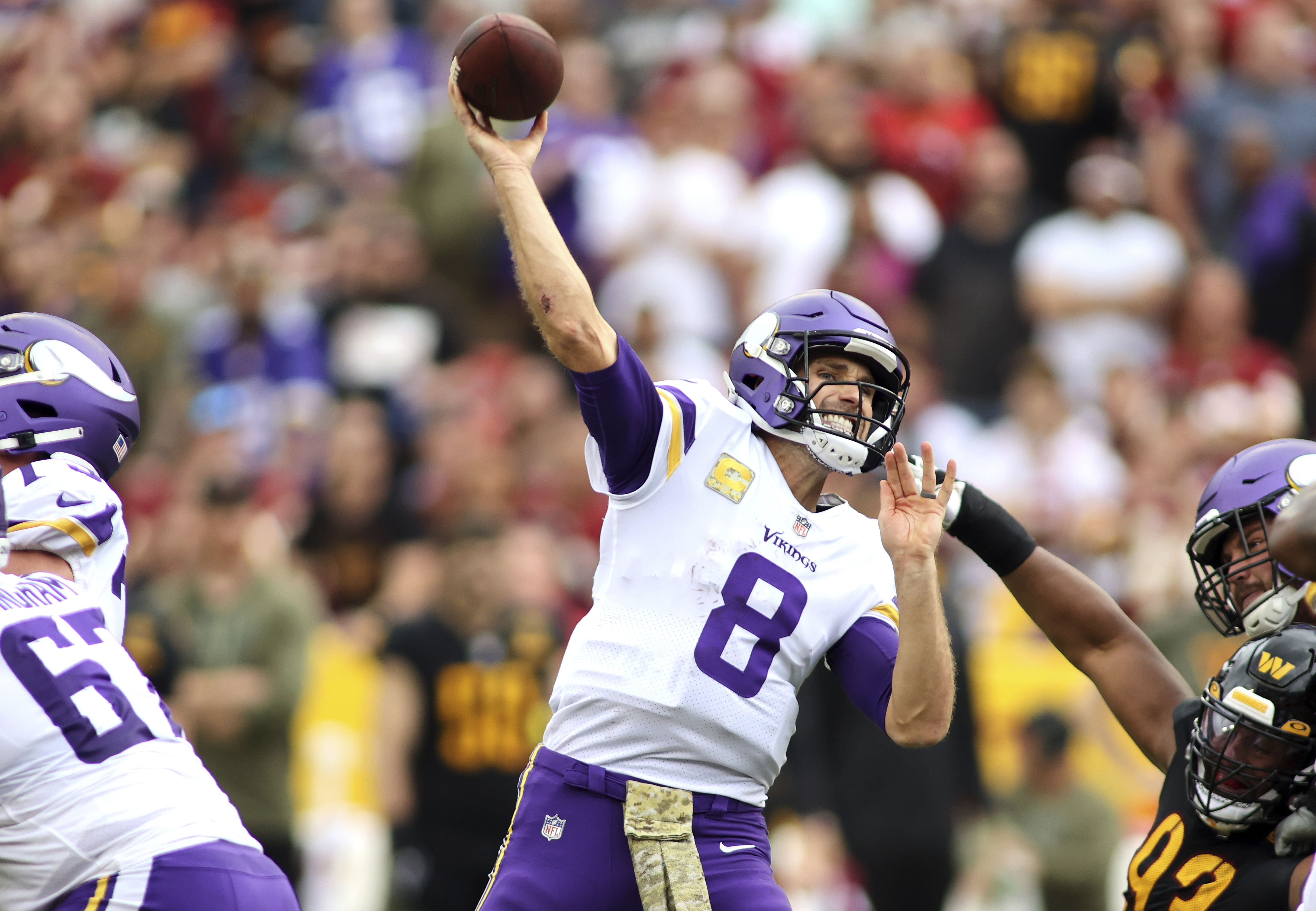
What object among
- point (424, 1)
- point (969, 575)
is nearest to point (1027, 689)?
point (969, 575)

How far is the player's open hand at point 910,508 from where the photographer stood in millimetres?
4324

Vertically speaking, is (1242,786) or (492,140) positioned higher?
(492,140)

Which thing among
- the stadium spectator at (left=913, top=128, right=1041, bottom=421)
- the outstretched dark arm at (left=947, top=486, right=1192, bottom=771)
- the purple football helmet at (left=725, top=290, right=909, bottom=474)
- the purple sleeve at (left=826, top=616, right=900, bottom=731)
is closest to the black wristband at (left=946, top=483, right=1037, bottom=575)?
the outstretched dark arm at (left=947, top=486, right=1192, bottom=771)

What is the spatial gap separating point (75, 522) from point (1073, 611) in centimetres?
276

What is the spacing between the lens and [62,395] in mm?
4672

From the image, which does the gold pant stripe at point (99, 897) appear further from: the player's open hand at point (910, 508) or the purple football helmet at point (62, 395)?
the player's open hand at point (910, 508)

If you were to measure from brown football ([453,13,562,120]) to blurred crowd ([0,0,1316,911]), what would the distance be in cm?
421

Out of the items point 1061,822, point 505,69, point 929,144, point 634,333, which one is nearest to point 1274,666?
point 505,69

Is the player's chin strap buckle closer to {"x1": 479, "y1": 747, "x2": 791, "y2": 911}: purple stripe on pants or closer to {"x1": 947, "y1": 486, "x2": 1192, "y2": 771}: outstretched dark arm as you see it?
{"x1": 479, "y1": 747, "x2": 791, "y2": 911}: purple stripe on pants

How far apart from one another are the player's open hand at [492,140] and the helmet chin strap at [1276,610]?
219 centimetres

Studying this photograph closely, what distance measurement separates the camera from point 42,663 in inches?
160

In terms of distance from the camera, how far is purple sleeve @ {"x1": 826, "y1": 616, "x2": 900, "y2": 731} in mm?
4566

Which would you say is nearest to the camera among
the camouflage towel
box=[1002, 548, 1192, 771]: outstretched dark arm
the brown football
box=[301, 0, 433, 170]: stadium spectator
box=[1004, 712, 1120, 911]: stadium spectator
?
the camouflage towel

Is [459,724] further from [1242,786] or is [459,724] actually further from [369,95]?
[369,95]
